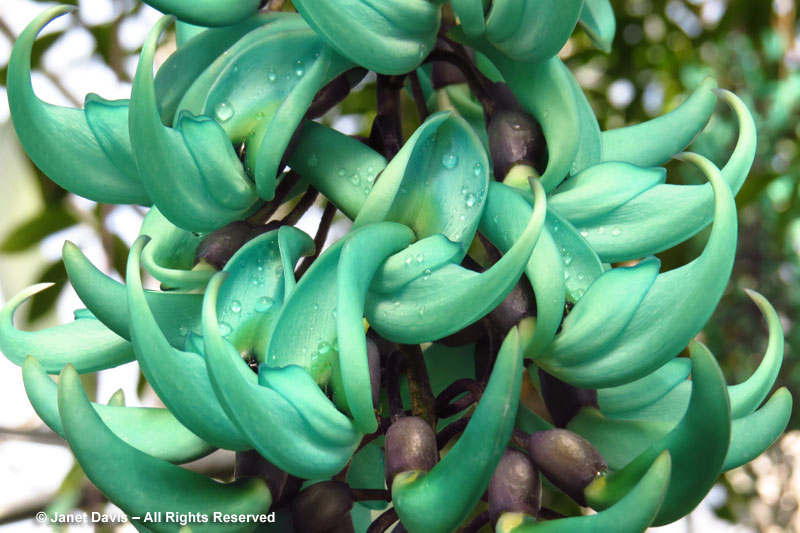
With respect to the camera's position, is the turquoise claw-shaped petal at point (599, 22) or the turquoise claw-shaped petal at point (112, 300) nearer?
the turquoise claw-shaped petal at point (112, 300)

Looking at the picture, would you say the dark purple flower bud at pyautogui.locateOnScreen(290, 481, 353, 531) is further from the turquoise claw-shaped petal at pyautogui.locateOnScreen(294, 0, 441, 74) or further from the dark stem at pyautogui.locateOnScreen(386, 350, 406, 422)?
the turquoise claw-shaped petal at pyautogui.locateOnScreen(294, 0, 441, 74)

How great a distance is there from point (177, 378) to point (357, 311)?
0.09 metres

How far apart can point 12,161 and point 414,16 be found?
1.08 m

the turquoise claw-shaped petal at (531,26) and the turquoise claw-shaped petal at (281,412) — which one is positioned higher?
the turquoise claw-shaped petal at (531,26)

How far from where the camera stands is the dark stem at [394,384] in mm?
465

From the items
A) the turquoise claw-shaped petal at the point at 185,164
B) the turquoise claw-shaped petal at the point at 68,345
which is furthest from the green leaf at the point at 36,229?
the turquoise claw-shaped petal at the point at 185,164

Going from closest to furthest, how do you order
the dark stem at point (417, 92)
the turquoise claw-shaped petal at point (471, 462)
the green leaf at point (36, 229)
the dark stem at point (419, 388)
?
the turquoise claw-shaped petal at point (471, 462), the dark stem at point (419, 388), the dark stem at point (417, 92), the green leaf at point (36, 229)

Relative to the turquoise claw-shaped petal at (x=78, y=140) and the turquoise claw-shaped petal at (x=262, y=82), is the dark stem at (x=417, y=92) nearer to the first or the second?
the turquoise claw-shaped petal at (x=262, y=82)

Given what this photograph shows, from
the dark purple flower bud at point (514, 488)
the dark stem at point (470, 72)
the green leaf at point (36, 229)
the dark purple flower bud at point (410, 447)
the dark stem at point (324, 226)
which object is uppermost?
the dark stem at point (470, 72)

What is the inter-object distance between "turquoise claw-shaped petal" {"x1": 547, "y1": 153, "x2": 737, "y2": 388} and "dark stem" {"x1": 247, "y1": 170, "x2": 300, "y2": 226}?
0.70 feet

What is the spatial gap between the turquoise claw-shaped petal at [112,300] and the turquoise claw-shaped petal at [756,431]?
32 centimetres

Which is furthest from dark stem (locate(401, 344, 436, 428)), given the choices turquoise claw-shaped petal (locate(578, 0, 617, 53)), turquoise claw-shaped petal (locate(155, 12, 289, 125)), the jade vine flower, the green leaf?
the green leaf

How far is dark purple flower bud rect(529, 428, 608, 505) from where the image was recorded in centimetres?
44

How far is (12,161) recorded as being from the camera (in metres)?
1.37
